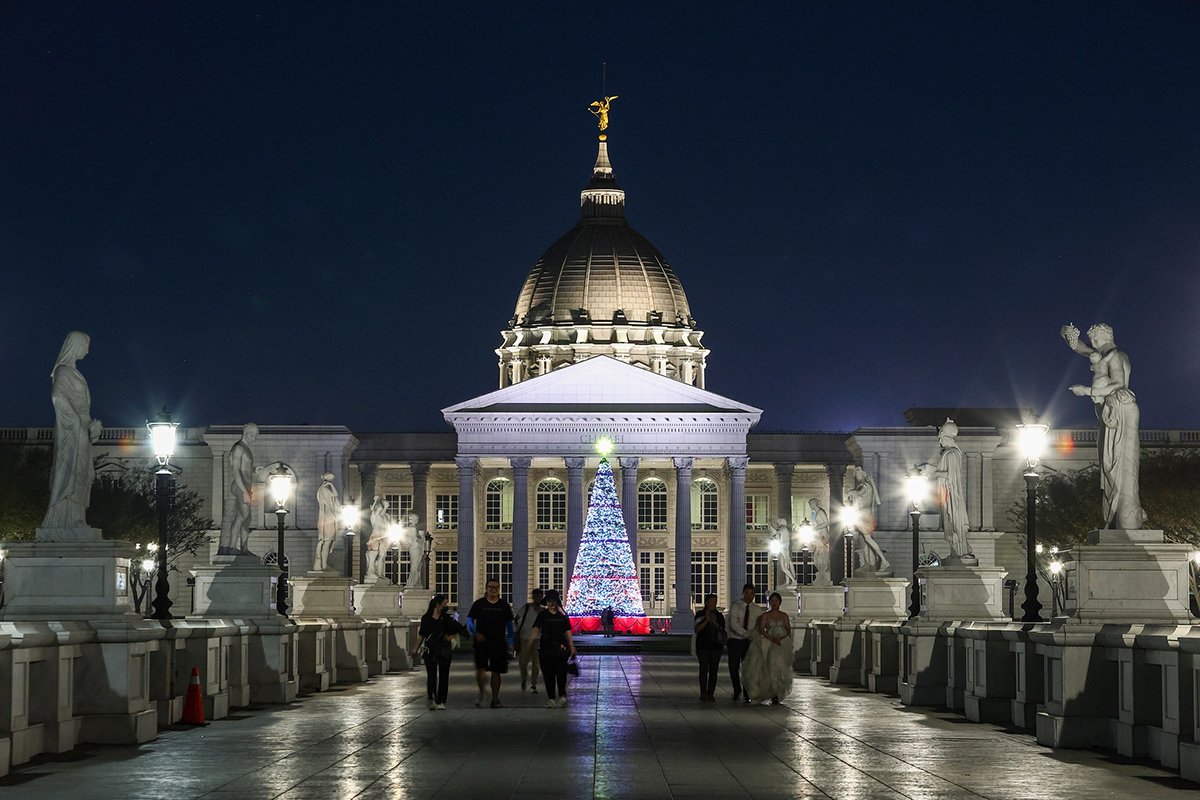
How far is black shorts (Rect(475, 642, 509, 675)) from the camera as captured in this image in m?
35.6

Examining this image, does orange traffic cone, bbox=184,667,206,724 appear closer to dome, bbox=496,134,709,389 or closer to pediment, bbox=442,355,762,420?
pediment, bbox=442,355,762,420

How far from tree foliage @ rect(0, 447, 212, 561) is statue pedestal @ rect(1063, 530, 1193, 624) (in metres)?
45.6

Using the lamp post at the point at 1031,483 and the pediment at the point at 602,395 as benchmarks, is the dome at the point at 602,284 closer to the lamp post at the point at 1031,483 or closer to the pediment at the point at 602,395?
the pediment at the point at 602,395

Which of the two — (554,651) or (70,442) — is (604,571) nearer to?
(554,651)

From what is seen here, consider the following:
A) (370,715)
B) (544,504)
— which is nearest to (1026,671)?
(370,715)

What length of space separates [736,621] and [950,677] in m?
5.66

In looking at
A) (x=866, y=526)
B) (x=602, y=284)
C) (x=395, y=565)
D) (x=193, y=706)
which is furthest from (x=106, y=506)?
(x=602, y=284)

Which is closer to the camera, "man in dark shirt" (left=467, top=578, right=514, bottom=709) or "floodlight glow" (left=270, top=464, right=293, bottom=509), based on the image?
"man in dark shirt" (left=467, top=578, right=514, bottom=709)

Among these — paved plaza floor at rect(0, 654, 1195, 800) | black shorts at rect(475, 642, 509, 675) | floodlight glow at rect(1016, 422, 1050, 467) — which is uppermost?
floodlight glow at rect(1016, 422, 1050, 467)

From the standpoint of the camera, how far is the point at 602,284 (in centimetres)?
16425

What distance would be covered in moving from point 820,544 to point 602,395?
67.8 meters

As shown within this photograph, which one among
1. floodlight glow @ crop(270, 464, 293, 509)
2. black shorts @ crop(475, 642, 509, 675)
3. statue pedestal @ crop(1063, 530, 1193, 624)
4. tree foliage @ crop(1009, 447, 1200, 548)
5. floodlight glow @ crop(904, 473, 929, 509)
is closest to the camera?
statue pedestal @ crop(1063, 530, 1193, 624)

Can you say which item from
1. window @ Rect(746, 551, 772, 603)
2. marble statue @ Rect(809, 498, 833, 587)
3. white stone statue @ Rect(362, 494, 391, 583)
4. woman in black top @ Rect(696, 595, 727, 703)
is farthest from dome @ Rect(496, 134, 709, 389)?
woman in black top @ Rect(696, 595, 727, 703)

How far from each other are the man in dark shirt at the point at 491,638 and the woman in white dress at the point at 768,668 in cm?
411
